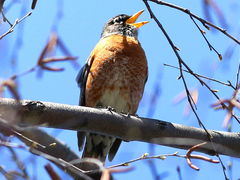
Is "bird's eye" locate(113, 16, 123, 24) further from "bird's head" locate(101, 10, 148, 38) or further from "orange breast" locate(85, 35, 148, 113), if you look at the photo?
"orange breast" locate(85, 35, 148, 113)

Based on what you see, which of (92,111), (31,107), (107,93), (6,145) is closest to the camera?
(6,145)

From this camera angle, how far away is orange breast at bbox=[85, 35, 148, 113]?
20.4 feet

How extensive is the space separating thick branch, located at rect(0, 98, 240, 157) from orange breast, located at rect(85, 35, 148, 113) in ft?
6.99

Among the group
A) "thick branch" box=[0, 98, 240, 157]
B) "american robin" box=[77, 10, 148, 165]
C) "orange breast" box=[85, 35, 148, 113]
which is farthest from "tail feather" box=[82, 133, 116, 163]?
"thick branch" box=[0, 98, 240, 157]

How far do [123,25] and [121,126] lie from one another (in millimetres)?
4092

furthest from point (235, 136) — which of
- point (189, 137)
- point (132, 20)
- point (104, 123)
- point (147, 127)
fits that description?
point (132, 20)

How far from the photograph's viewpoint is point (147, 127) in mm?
4023

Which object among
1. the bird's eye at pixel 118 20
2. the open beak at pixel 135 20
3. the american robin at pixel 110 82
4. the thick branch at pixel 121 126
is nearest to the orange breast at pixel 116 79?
the american robin at pixel 110 82

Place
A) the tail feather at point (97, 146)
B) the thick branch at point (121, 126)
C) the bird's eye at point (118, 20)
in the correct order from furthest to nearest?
1. the bird's eye at point (118, 20)
2. the tail feather at point (97, 146)
3. the thick branch at point (121, 126)

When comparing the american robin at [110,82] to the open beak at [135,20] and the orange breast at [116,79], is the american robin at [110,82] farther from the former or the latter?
the open beak at [135,20]

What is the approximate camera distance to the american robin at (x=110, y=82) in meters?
6.23

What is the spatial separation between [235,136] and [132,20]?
404cm

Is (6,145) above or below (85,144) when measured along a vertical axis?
above

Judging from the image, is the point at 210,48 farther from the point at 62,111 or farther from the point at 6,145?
the point at 6,145
